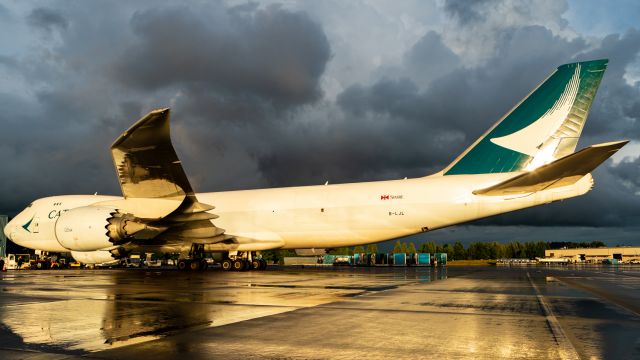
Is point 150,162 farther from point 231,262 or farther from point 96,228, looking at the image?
point 231,262

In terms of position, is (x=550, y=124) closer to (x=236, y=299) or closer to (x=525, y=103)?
(x=525, y=103)

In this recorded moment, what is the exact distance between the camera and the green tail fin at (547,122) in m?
20.2

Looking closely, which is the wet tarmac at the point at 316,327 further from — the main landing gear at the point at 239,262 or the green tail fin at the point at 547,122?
the main landing gear at the point at 239,262

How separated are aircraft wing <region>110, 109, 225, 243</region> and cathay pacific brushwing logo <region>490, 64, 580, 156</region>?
15453 mm

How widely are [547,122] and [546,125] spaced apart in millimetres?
137

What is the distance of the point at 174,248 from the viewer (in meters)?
27.4

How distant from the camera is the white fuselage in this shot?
862 inches

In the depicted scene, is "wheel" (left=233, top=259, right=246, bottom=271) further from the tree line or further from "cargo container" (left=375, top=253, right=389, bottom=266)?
the tree line

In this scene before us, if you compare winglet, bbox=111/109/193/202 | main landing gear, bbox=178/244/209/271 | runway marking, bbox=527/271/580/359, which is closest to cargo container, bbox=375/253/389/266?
main landing gear, bbox=178/244/209/271

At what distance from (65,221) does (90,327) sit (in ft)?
57.6

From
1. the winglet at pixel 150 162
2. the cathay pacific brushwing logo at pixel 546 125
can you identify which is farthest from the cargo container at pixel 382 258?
the winglet at pixel 150 162

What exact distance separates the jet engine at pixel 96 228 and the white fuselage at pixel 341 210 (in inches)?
272

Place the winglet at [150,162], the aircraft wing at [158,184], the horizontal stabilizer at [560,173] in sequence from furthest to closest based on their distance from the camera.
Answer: the aircraft wing at [158,184], the winglet at [150,162], the horizontal stabilizer at [560,173]

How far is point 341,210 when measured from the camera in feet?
82.1
